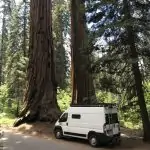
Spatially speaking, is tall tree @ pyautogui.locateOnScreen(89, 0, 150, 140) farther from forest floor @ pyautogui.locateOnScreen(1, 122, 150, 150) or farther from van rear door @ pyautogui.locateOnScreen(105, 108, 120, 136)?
van rear door @ pyautogui.locateOnScreen(105, 108, 120, 136)

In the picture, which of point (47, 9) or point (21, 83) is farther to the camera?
point (21, 83)

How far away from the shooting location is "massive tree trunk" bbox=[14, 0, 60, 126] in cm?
2067

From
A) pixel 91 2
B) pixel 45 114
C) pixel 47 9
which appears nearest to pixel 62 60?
pixel 47 9

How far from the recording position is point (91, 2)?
16.2 meters

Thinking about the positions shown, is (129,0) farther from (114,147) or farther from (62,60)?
(62,60)

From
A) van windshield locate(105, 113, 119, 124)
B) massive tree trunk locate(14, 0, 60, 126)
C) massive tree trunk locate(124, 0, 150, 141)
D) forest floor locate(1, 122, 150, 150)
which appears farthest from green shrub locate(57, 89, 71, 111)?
massive tree trunk locate(124, 0, 150, 141)

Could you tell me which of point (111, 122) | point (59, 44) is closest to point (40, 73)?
point (111, 122)

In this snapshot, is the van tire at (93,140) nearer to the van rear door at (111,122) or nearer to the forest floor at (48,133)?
the van rear door at (111,122)

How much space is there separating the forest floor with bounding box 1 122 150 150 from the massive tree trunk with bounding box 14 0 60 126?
767 millimetres

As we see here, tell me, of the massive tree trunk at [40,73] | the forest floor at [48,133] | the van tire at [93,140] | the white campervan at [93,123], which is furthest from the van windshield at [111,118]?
the massive tree trunk at [40,73]

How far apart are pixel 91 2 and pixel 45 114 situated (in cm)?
774

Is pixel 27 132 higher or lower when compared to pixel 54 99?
lower

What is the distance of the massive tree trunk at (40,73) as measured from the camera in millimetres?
20672

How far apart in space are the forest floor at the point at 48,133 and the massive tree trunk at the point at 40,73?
30.2 inches
